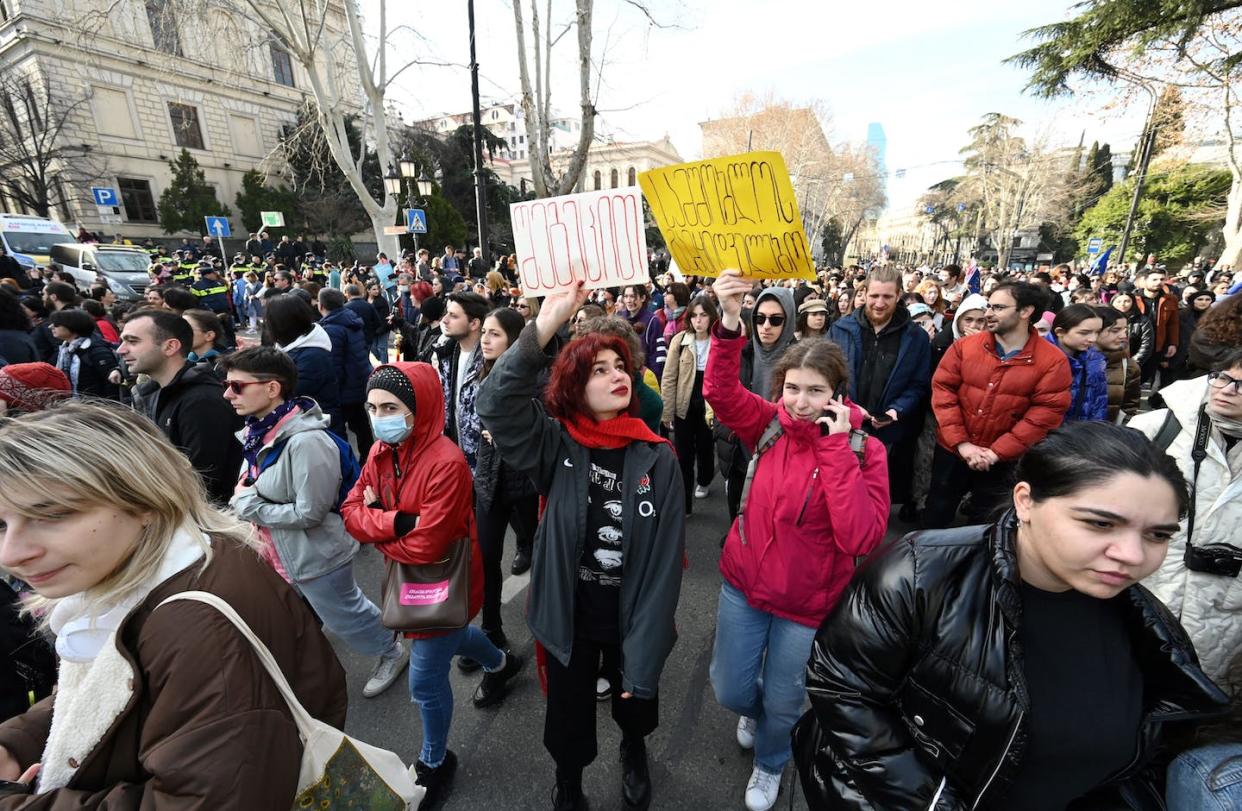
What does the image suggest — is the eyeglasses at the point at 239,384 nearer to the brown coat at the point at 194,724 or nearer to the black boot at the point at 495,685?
the brown coat at the point at 194,724

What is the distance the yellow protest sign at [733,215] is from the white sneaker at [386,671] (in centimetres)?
269

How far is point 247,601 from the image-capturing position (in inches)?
43.7

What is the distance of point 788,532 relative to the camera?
2014mm

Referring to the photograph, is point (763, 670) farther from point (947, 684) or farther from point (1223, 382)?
point (1223, 382)

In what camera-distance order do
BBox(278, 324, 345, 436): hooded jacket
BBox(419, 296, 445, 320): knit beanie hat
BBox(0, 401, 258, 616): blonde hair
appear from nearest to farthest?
BBox(0, 401, 258, 616): blonde hair, BBox(278, 324, 345, 436): hooded jacket, BBox(419, 296, 445, 320): knit beanie hat

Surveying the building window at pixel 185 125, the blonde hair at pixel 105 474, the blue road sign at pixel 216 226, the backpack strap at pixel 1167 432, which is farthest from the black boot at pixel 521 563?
the building window at pixel 185 125

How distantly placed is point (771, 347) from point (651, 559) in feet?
7.76

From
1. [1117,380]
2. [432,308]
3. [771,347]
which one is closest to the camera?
[771,347]

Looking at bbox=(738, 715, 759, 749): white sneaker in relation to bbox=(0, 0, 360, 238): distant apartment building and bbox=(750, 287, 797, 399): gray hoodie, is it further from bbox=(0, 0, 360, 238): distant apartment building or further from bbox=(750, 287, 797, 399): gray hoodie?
bbox=(0, 0, 360, 238): distant apartment building

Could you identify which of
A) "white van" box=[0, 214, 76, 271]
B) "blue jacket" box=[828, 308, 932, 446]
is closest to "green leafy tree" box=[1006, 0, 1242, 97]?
"blue jacket" box=[828, 308, 932, 446]

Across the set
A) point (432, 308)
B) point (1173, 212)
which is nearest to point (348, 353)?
point (432, 308)

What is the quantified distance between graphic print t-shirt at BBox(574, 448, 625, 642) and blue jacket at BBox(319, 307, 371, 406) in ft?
13.2

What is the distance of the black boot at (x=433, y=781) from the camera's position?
2.26 m

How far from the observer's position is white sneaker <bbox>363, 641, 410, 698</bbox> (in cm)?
288
